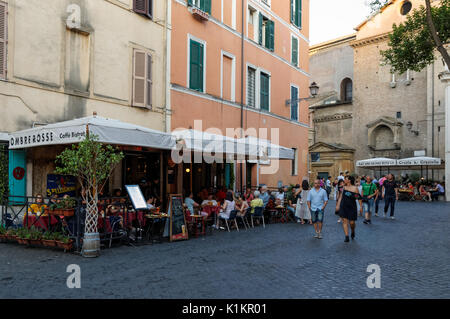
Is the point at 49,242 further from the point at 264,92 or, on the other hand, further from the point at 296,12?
the point at 296,12

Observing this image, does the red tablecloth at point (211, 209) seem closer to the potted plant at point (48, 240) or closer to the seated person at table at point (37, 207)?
the seated person at table at point (37, 207)

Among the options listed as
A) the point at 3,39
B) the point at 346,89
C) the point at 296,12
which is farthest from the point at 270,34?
the point at 346,89

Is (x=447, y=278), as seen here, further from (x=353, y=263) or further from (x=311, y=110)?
(x=311, y=110)

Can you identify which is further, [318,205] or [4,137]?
[318,205]

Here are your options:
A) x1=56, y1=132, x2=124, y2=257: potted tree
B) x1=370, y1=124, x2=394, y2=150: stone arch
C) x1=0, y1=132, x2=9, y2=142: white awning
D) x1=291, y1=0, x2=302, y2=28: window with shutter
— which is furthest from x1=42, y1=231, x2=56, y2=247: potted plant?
x1=370, y1=124, x2=394, y2=150: stone arch

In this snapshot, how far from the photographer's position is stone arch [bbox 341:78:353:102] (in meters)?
40.4

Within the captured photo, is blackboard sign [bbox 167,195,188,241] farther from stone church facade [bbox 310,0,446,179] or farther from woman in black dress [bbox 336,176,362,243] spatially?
stone church facade [bbox 310,0,446,179]

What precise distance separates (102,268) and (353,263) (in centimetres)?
431

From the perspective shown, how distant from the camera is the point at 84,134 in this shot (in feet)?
27.2

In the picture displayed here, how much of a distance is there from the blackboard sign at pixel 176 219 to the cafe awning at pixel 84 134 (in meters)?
1.35

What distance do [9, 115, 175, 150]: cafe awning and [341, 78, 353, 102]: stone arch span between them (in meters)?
33.5

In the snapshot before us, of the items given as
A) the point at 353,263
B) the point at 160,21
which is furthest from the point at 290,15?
the point at 353,263

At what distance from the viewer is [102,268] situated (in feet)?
22.4

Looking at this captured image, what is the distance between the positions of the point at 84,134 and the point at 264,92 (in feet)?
44.3
